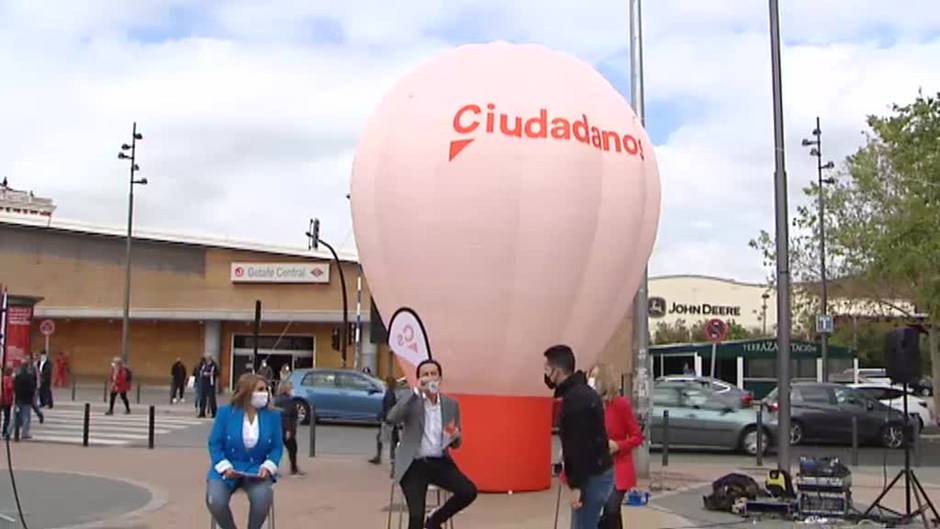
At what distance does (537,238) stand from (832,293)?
30.2 m

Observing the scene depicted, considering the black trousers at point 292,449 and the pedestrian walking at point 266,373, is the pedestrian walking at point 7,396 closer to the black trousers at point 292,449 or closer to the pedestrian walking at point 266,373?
the pedestrian walking at point 266,373

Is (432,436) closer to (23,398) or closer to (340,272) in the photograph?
(23,398)

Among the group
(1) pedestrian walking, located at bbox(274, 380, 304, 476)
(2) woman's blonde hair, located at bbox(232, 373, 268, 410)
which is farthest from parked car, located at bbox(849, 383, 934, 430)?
(2) woman's blonde hair, located at bbox(232, 373, 268, 410)

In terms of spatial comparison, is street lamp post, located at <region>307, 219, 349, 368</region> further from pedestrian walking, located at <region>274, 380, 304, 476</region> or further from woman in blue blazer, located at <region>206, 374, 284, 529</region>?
woman in blue blazer, located at <region>206, 374, 284, 529</region>

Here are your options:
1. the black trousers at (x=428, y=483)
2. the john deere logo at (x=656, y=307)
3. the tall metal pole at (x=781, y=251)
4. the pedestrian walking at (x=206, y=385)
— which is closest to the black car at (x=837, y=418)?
the john deere logo at (x=656, y=307)

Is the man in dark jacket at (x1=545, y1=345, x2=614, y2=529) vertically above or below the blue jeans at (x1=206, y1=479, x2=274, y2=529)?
above

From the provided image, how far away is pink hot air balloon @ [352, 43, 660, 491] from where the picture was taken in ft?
→ 41.1

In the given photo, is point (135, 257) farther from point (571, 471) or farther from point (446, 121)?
point (571, 471)

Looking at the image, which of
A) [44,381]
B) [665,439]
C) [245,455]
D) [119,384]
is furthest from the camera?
[119,384]

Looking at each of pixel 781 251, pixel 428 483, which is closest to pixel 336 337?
pixel 781 251

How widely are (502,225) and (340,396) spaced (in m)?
15.2

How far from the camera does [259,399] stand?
26.1 ft

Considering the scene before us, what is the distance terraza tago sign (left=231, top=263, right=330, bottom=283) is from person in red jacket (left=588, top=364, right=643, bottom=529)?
120ft

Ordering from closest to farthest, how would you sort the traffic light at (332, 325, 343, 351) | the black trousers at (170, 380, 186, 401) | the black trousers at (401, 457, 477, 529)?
the black trousers at (401, 457, 477, 529)
the black trousers at (170, 380, 186, 401)
the traffic light at (332, 325, 343, 351)
